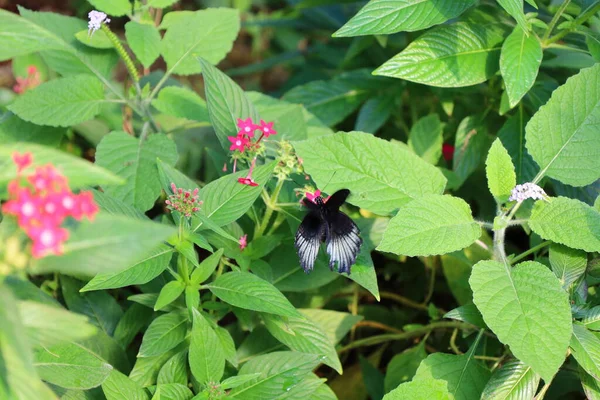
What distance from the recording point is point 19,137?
170 cm

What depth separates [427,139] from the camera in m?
1.88

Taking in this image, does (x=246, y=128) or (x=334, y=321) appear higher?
(x=246, y=128)

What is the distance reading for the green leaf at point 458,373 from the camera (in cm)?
133

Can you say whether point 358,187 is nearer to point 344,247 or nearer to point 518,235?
point 344,247

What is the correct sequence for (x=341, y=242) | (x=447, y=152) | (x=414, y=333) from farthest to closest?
(x=447, y=152) → (x=414, y=333) → (x=341, y=242)

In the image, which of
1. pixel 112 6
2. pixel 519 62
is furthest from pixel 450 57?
pixel 112 6

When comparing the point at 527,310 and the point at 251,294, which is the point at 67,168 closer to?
the point at 251,294

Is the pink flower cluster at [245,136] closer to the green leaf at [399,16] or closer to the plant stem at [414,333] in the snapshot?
the green leaf at [399,16]

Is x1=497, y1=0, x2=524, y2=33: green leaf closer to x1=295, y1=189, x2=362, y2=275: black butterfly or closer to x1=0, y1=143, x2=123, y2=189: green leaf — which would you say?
x1=295, y1=189, x2=362, y2=275: black butterfly

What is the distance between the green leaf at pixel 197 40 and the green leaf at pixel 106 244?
102 cm

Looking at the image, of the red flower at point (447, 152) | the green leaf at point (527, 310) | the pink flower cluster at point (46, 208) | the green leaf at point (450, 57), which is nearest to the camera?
the pink flower cluster at point (46, 208)

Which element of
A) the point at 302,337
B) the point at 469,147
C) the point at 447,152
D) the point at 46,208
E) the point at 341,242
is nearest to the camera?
the point at 46,208

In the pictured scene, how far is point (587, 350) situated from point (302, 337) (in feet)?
1.90

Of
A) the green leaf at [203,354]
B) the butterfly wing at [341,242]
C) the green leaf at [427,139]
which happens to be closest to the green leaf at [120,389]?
the green leaf at [203,354]
